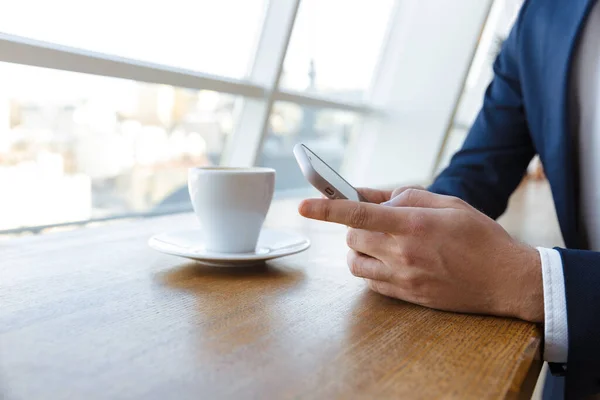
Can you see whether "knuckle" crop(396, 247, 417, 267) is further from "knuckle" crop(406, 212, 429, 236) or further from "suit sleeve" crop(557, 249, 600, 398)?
"suit sleeve" crop(557, 249, 600, 398)

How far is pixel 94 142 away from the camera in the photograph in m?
2.03

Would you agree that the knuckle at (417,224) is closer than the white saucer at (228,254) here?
Yes

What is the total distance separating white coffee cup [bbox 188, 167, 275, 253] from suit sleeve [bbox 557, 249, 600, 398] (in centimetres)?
36

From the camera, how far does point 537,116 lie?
1099 mm

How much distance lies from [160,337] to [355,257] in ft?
0.86

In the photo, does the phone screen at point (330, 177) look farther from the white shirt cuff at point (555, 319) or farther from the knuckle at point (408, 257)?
the white shirt cuff at point (555, 319)

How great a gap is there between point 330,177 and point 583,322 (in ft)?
1.01

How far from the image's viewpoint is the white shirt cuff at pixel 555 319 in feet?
1.85

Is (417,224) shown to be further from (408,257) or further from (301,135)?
(301,135)

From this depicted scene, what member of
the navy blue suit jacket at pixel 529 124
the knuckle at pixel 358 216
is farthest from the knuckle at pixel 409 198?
the navy blue suit jacket at pixel 529 124

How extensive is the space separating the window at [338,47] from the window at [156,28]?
323mm

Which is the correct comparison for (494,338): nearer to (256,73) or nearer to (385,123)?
(256,73)

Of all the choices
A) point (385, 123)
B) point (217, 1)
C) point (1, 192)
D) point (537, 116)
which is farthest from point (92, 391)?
point (385, 123)

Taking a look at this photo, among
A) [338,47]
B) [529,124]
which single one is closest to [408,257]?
[529,124]
